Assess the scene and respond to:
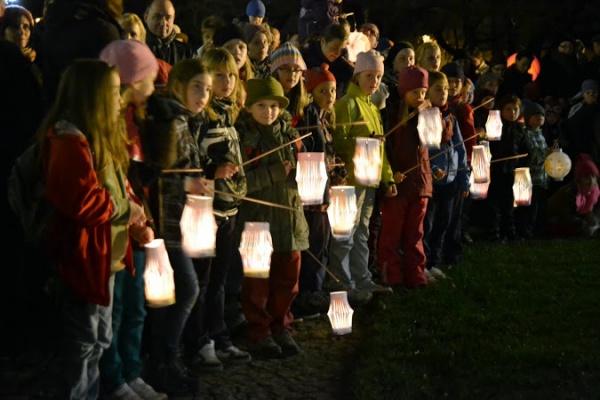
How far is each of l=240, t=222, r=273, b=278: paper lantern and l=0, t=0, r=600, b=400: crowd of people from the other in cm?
15

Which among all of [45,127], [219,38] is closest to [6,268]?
[45,127]

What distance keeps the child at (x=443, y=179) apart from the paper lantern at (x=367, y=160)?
159 cm

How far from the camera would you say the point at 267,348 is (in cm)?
730

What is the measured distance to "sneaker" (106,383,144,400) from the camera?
595 centimetres

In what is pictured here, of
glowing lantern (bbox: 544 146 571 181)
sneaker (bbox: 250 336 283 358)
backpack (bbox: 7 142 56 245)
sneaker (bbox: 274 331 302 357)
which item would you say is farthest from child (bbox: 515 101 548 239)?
backpack (bbox: 7 142 56 245)

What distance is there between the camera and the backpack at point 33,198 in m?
5.27

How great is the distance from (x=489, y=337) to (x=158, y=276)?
3.00m

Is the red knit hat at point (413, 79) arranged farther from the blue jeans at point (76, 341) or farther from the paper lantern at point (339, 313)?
the blue jeans at point (76, 341)

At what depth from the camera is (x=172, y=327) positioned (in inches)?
249

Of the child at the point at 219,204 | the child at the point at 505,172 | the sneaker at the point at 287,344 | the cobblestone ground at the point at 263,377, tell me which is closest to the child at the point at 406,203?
the cobblestone ground at the point at 263,377

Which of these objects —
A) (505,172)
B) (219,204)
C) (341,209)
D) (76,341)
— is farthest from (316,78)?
(505,172)

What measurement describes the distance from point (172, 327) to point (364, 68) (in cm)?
360

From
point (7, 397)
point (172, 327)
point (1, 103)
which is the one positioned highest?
point (1, 103)

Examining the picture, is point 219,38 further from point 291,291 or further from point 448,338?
point 448,338
